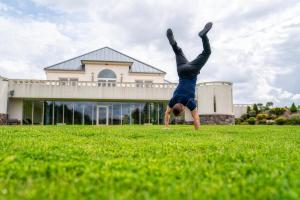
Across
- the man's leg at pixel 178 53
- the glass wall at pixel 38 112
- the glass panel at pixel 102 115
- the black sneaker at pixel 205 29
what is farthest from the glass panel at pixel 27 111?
the black sneaker at pixel 205 29

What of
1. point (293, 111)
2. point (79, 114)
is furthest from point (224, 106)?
point (79, 114)

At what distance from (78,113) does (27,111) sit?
5.27 m

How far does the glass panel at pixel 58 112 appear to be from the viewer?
33250mm

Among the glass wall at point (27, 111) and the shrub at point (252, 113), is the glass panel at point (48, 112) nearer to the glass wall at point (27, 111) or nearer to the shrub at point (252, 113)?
the glass wall at point (27, 111)

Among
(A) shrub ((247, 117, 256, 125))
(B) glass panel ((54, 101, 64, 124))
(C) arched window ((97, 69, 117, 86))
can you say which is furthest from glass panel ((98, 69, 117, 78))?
(A) shrub ((247, 117, 256, 125))

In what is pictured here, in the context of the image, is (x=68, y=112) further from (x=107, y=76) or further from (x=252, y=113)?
(x=252, y=113)

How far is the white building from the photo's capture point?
3180cm

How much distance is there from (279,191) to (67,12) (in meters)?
19.2

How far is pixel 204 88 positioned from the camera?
33.2 meters

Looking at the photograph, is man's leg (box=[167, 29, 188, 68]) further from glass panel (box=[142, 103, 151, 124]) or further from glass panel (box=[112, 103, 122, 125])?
glass panel (box=[142, 103, 151, 124])

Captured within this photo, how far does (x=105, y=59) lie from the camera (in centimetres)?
3816

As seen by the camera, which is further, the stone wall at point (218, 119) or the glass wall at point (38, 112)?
the glass wall at point (38, 112)

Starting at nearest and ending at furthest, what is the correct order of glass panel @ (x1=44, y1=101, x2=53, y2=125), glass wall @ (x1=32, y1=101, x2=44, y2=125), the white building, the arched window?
the white building
glass panel @ (x1=44, y1=101, x2=53, y2=125)
glass wall @ (x1=32, y1=101, x2=44, y2=125)
the arched window

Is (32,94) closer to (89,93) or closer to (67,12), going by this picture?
(89,93)
